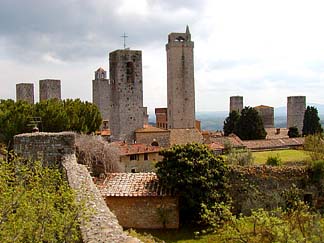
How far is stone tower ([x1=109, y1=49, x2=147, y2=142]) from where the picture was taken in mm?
41219

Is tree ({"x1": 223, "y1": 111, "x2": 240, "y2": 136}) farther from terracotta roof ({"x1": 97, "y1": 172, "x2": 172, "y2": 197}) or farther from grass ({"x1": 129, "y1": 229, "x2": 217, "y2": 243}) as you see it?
grass ({"x1": 129, "y1": 229, "x2": 217, "y2": 243})

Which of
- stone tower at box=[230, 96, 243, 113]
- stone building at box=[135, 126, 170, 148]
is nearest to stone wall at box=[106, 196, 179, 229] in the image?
stone building at box=[135, 126, 170, 148]

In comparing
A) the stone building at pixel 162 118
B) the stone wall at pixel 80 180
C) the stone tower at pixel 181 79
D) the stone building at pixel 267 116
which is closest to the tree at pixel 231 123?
the stone tower at pixel 181 79

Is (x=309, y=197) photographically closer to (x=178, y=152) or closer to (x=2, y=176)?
(x=178, y=152)

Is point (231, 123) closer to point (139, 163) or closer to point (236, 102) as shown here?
point (236, 102)

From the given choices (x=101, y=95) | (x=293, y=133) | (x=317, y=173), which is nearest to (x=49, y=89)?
(x=101, y=95)

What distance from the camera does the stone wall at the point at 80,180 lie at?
6.68 metres

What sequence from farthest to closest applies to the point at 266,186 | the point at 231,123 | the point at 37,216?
the point at 231,123
the point at 266,186
the point at 37,216

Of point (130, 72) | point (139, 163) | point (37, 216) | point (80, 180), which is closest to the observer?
point (37, 216)

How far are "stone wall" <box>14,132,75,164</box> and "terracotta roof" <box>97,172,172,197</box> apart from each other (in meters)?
4.51

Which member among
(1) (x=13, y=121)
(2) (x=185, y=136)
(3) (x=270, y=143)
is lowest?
(3) (x=270, y=143)

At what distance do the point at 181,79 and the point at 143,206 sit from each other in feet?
128

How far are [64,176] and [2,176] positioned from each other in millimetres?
3736

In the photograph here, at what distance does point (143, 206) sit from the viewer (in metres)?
19.0
